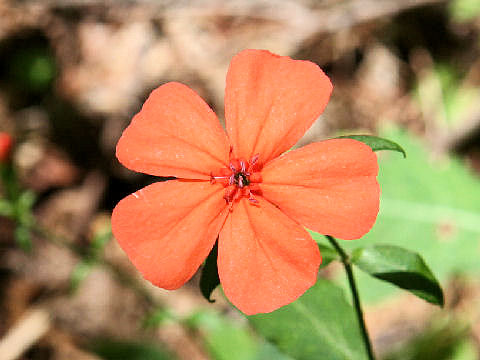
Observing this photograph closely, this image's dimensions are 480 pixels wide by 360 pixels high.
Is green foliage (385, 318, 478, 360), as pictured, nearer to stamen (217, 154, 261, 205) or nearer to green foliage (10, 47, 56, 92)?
stamen (217, 154, 261, 205)

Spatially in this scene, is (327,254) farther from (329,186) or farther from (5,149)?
(5,149)

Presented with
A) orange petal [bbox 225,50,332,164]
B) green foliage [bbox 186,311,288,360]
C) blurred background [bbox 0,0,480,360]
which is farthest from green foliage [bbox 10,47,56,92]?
orange petal [bbox 225,50,332,164]

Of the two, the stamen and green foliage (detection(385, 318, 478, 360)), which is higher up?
the stamen

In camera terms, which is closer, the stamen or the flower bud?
the stamen

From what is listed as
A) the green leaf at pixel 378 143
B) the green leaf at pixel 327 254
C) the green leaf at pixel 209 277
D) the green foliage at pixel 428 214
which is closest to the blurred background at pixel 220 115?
the green foliage at pixel 428 214

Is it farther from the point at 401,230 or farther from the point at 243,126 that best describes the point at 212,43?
the point at 243,126

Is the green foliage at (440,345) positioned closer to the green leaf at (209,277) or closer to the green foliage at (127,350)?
the green foliage at (127,350)

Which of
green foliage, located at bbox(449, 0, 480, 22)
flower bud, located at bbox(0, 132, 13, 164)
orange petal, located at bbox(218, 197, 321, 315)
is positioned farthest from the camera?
green foliage, located at bbox(449, 0, 480, 22)

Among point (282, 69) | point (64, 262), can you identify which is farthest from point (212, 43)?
point (282, 69)
